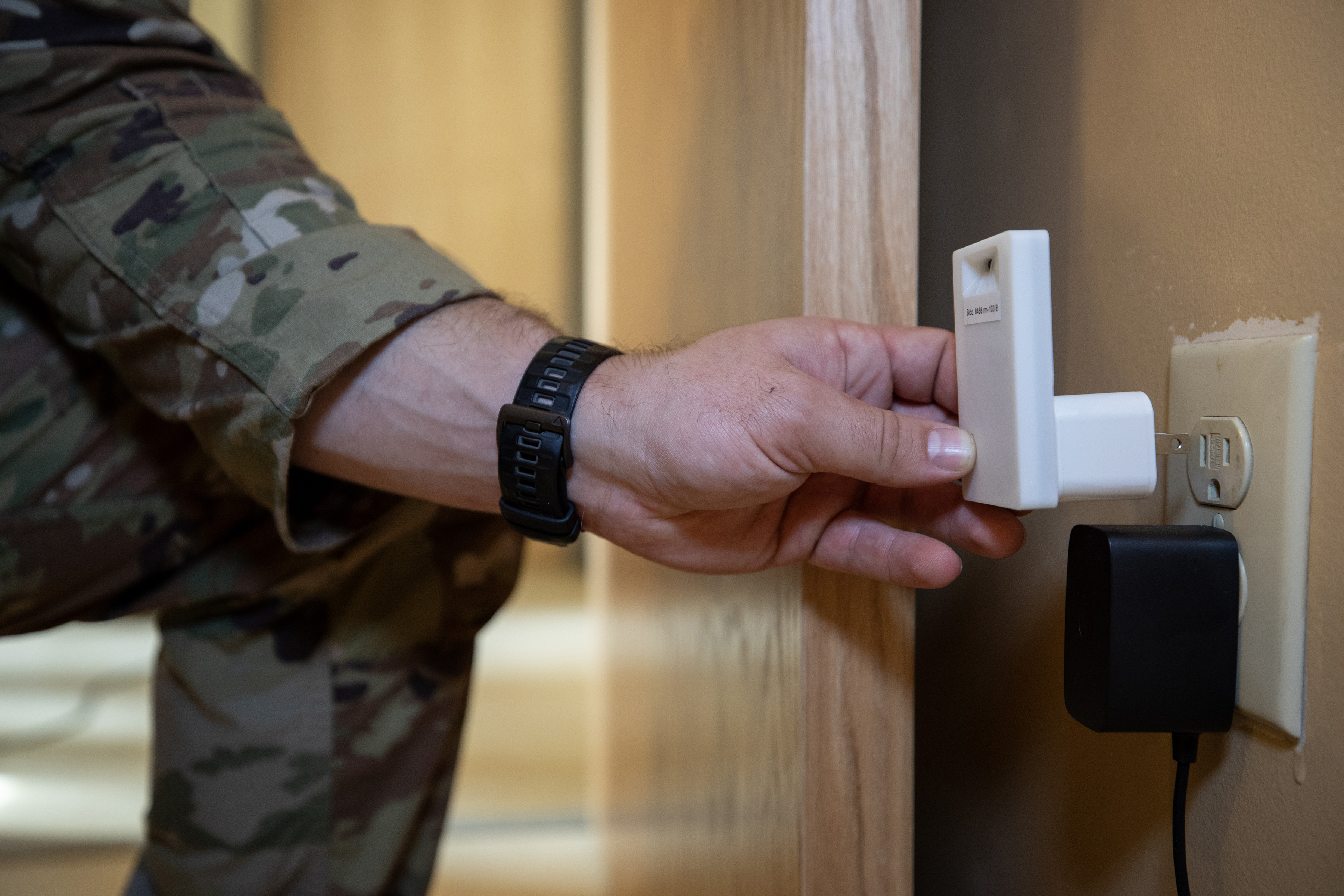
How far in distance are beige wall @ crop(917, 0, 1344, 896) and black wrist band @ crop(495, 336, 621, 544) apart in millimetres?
267

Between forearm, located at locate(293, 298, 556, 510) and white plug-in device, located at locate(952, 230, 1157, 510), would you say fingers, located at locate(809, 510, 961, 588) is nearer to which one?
white plug-in device, located at locate(952, 230, 1157, 510)

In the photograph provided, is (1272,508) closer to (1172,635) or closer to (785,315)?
(1172,635)

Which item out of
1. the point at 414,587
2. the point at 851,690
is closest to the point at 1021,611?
the point at 851,690

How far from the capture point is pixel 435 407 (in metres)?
0.53

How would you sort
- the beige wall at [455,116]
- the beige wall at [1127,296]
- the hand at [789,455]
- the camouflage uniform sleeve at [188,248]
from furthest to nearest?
the beige wall at [455,116], the camouflage uniform sleeve at [188,248], the hand at [789,455], the beige wall at [1127,296]

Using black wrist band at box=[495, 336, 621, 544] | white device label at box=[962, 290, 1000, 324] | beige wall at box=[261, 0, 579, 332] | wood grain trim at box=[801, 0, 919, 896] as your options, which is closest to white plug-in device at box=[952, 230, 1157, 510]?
white device label at box=[962, 290, 1000, 324]

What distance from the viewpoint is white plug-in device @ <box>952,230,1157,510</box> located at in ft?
1.11

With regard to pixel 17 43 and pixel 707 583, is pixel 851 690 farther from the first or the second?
pixel 17 43

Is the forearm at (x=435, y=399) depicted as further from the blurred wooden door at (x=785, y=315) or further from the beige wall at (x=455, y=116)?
the beige wall at (x=455, y=116)

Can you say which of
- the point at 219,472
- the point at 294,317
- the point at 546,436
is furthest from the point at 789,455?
the point at 219,472

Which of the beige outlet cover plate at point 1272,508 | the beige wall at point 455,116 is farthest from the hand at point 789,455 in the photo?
the beige wall at point 455,116

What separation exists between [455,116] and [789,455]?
102 inches

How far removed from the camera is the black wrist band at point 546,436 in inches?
19.2

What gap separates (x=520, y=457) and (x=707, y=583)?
33cm
